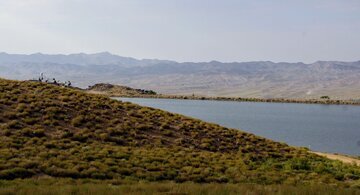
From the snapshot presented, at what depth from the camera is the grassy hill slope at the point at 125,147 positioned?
21406mm

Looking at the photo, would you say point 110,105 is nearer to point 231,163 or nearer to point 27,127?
point 27,127

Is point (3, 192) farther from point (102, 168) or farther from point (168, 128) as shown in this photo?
point (168, 128)

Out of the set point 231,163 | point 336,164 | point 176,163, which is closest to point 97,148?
point 176,163

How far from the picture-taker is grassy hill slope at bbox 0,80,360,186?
843 inches

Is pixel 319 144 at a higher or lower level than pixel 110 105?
lower

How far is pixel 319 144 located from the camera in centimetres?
6216

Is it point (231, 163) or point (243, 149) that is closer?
point (231, 163)

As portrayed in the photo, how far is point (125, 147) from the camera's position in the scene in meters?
28.8

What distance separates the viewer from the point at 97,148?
26.6 meters

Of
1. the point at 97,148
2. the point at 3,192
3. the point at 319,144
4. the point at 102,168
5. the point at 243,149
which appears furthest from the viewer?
the point at 319,144

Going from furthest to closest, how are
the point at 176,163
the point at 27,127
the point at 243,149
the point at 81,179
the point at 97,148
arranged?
the point at 243,149 < the point at 27,127 < the point at 97,148 < the point at 176,163 < the point at 81,179

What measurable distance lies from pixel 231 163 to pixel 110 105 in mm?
18665

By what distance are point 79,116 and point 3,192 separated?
22.2m

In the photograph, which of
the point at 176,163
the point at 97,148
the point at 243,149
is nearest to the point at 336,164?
the point at 243,149
